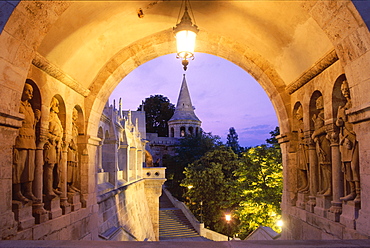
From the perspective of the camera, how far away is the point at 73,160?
6086 mm

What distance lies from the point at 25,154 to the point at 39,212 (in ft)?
2.89

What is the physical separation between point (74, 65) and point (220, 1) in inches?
108

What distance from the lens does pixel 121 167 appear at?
1503 cm

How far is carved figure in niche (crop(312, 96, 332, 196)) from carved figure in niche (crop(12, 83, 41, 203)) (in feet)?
13.9

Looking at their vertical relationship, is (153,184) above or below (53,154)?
below

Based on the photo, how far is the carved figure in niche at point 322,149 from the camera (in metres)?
4.96

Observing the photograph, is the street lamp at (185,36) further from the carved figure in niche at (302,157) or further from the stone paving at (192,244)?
the carved figure in niche at (302,157)

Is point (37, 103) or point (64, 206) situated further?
point (64, 206)

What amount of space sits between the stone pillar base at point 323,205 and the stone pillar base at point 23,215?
161 inches

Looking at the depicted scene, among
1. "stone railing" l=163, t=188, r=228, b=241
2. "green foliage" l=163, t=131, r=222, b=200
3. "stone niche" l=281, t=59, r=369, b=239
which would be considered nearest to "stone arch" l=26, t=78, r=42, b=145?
"stone niche" l=281, t=59, r=369, b=239

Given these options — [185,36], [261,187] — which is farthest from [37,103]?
[261,187]

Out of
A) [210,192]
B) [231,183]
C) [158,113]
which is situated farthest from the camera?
[158,113]

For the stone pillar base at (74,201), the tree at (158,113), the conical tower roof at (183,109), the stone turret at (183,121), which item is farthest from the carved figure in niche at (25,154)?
the tree at (158,113)

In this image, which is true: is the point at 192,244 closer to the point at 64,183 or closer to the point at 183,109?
the point at 64,183
